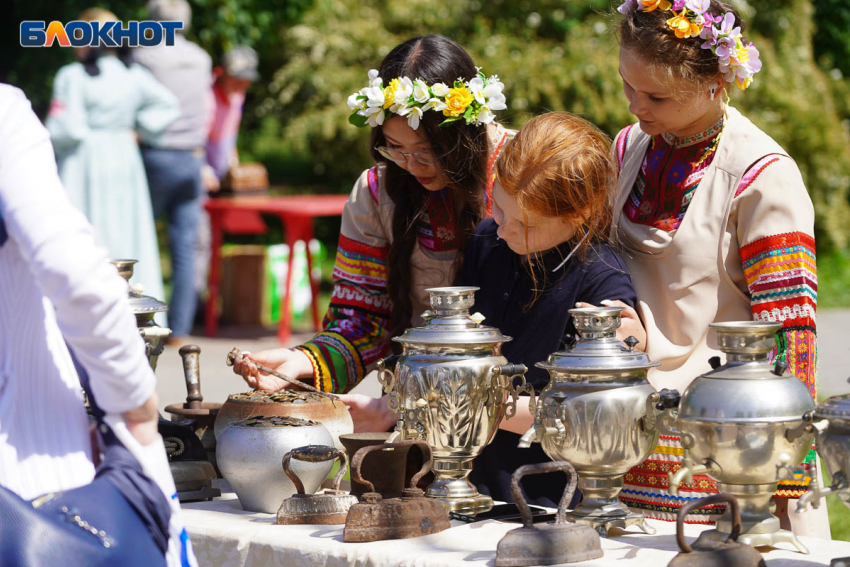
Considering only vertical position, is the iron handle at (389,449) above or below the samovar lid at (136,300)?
below

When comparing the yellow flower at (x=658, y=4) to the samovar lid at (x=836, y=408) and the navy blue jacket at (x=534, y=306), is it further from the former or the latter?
the samovar lid at (x=836, y=408)

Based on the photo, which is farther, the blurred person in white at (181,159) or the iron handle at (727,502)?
the blurred person in white at (181,159)

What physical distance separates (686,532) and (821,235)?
30.4 feet

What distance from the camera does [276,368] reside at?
9.48ft

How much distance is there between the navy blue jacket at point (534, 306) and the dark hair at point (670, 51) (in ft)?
1.40

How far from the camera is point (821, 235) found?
1070cm

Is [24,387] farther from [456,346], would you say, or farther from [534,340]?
[534,340]

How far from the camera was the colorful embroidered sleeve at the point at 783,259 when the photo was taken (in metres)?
2.36

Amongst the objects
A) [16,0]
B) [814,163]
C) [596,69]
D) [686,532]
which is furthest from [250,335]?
[686,532]

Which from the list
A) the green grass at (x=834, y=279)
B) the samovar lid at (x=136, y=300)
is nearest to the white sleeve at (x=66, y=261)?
the samovar lid at (x=136, y=300)

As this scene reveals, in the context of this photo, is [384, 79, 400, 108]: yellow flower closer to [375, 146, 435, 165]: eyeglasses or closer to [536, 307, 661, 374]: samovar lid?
[375, 146, 435, 165]: eyeglasses

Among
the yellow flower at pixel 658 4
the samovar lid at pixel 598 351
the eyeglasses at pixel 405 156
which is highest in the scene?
the yellow flower at pixel 658 4

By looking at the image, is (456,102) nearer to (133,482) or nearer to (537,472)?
A: (537,472)

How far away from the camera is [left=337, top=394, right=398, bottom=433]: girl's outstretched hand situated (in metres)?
2.75
